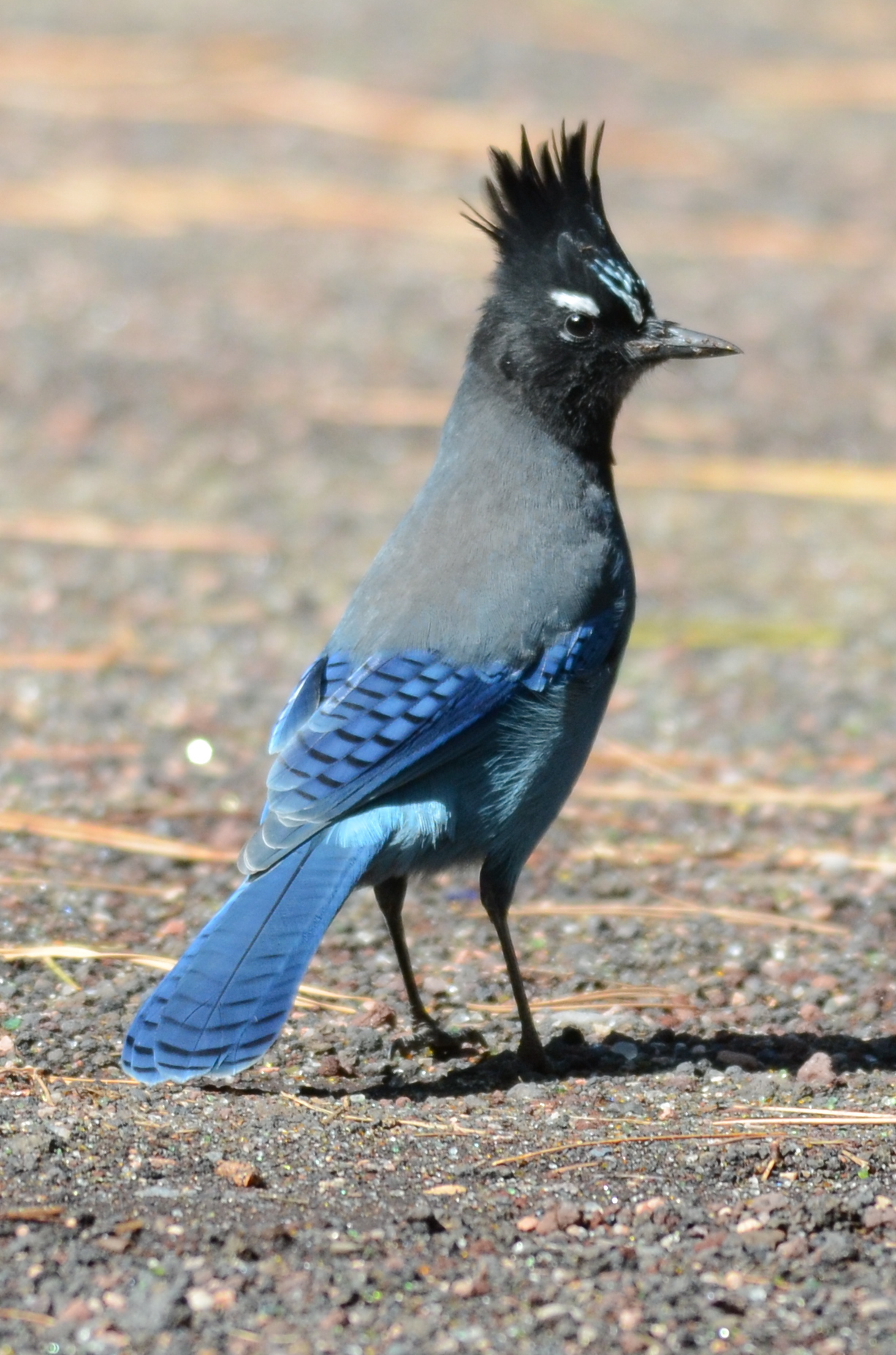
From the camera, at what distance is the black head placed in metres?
3.68

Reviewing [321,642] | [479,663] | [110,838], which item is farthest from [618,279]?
[321,642]

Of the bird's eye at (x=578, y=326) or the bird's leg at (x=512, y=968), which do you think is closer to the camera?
the bird's leg at (x=512, y=968)

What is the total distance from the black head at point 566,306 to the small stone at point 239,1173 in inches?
63.1

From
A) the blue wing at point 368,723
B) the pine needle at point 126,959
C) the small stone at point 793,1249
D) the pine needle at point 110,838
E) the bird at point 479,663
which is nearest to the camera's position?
the small stone at point 793,1249

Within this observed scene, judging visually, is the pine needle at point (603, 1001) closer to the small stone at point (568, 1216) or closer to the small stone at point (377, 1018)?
the small stone at point (377, 1018)

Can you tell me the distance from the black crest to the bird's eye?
58 mm

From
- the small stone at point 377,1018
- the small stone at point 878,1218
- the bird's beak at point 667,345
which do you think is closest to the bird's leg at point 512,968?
the small stone at point 377,1018

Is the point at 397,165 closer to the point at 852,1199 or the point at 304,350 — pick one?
the point at 304,350

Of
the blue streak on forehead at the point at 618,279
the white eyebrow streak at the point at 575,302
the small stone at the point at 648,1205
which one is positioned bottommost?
the small stone at the point at 648,1205

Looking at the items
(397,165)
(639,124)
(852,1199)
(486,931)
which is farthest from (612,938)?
(639,124)

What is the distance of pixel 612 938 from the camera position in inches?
154

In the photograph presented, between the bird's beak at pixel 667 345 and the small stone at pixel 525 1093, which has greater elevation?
the bird's beak at pixel 667 345

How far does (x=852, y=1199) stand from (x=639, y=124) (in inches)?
328

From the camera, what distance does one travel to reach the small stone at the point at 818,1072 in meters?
3.17
